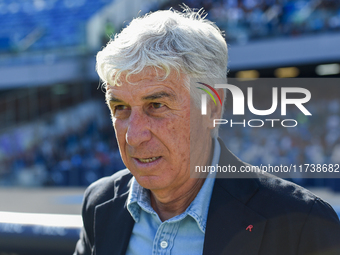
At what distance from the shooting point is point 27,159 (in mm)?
10898

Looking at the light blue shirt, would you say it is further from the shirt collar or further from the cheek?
the cheek

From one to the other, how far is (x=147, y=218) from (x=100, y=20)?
38.5 ft

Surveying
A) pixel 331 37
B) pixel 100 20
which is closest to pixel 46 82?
pixel 100 20

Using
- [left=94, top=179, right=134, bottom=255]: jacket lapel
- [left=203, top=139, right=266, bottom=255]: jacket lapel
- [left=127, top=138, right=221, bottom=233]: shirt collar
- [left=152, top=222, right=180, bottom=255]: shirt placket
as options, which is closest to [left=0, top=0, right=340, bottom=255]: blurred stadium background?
[left=94, top=179, right=134, bottom=255]: jacket lapel

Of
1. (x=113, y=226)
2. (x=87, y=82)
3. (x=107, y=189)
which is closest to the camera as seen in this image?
(x=113, y=226)

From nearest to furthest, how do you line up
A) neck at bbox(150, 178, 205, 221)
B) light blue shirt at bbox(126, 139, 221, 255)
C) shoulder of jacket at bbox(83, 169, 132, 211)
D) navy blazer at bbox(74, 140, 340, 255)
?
navy blazer at bbox(74, 140, 340, 255), light blue shirt at bbox(126, 139, 221, 255), neck at bbox(150, 178, 205, 221), shoulder of jacket at bbox(83, 169, 132, 211)

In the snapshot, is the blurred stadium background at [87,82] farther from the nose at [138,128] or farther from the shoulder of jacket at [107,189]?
the nose at [138,128]

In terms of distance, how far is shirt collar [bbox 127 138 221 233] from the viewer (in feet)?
4.20

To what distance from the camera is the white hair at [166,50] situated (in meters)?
1.20

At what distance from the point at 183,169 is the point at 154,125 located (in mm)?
206

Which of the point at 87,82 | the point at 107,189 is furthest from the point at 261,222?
the point at 87,82

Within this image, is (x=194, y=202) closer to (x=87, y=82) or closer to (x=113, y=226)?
(x=113, y=226)

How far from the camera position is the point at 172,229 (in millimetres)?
1296

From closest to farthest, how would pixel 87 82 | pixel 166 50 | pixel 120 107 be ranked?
pixel 166 50 < pixel 120 107 < pixel 87 82
